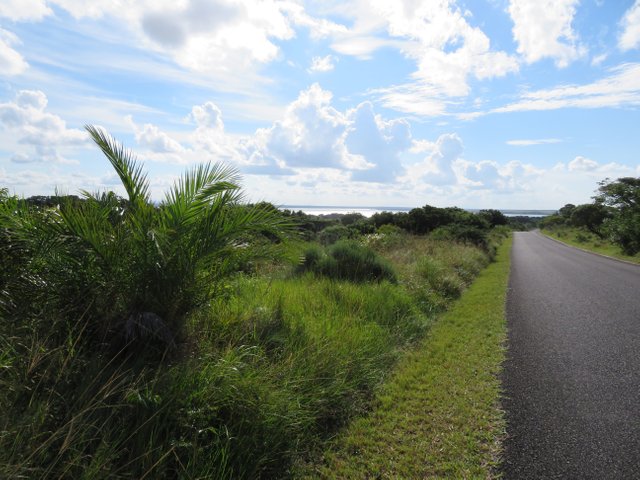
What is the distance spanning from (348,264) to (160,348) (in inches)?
271

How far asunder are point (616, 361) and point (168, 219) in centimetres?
634

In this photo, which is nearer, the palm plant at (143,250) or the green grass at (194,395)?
the green grass at (194,395)

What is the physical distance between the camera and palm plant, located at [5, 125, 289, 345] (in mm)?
3629

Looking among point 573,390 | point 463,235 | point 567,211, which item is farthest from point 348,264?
point 567,211

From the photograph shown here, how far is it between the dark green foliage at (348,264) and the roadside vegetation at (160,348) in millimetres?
3933

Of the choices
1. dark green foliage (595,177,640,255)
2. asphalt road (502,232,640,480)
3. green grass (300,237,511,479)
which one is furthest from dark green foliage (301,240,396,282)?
dark green foliage (595,177,640,255)

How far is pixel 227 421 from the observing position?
3.19 m

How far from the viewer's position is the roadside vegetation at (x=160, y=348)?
2.63 meters

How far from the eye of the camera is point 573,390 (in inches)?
187

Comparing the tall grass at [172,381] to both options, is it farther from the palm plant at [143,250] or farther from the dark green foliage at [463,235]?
A: the dark green foliage at [463,235]

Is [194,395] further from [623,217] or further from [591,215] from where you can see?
[591,215]

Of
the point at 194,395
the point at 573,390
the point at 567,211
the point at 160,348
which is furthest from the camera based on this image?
the point at 567,211

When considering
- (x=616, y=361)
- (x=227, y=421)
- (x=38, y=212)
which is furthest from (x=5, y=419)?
(x=616, y=361)

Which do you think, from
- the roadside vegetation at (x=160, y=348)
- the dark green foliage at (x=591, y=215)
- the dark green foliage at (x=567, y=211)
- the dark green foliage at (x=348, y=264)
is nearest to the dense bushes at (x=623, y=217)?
the dark green foliage at (x=591, y=215)
